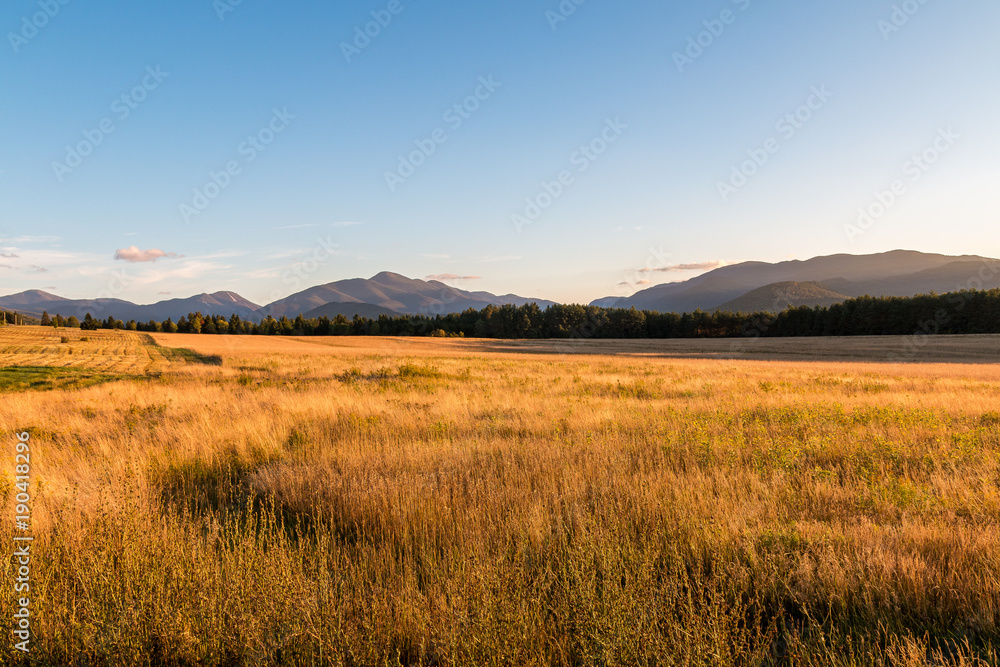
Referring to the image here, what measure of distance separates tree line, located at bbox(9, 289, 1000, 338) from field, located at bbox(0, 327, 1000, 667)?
282 feet

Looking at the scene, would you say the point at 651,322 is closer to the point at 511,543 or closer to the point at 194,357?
the point at 194,357

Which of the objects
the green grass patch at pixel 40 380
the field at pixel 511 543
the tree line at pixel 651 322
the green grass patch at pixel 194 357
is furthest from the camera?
the tree line at pixel 651 322

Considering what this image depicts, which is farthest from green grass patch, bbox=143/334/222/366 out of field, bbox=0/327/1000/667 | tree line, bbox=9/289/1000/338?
tree line, bbox=9/289/1000/338

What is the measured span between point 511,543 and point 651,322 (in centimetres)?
10146

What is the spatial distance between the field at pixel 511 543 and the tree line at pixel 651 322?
282 ft

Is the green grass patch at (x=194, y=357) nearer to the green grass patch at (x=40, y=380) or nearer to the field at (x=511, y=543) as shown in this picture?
the green grass patch at (x=40, y=380)

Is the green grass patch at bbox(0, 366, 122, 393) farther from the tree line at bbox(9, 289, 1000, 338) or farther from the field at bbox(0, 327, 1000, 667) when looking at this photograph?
the tree line at bbox(9, 289, 1000, 338)

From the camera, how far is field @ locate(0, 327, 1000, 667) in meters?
2.70

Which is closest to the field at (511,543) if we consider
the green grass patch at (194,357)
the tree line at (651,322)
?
the green grass patch at (194,357)

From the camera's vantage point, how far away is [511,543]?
157 inches

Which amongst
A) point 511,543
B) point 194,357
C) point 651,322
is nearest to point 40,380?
point 511,543

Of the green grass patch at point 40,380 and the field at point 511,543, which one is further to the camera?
the green grass patch at point 40,380

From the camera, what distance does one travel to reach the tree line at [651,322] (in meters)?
71.0

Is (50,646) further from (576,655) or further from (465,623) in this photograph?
(576,655)
